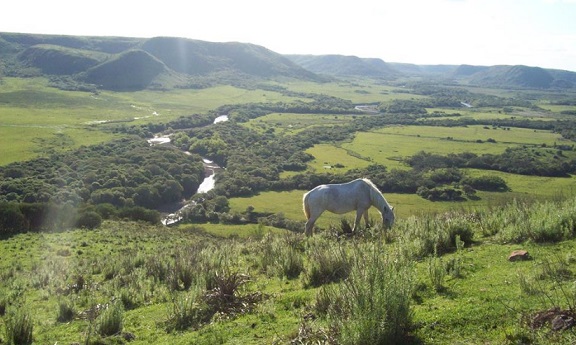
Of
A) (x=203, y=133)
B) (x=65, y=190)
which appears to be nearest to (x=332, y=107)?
(x=203, y=133)

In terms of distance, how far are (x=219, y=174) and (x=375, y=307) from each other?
83915 millimetres

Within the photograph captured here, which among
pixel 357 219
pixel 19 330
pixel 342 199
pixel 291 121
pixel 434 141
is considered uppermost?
pixel 342 199

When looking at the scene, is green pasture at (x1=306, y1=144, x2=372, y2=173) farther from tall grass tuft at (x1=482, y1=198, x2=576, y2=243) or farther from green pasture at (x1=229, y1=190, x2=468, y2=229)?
tall grass tuft at (x1=482, y1=198, x2=576, y2=243)

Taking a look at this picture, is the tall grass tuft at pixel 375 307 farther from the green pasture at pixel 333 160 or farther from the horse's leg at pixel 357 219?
the green pasture at pixel 333 160

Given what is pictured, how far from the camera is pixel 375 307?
5988mm

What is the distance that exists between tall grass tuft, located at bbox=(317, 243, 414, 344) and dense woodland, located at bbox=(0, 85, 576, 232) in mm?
44224

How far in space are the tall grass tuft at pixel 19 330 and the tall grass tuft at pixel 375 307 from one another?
613 cm

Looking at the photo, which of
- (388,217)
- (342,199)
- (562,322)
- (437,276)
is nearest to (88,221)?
(342,199)

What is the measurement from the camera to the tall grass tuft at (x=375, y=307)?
18.8 feet

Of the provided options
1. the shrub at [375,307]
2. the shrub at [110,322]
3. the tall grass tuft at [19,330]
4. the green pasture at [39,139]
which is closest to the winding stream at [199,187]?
the green pasture at [39,139]

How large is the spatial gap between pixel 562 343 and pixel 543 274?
2.40 m

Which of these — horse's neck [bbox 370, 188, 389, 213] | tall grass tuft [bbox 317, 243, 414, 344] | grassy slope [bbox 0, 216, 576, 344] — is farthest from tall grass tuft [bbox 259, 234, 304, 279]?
tall grass tuft [bbox 317, 243, 414, 344]

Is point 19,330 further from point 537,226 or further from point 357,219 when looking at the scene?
point 537,226

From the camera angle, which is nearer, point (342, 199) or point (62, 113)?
point (342, 199)
